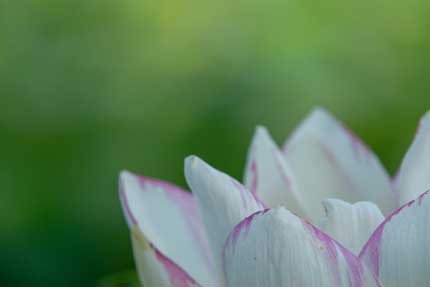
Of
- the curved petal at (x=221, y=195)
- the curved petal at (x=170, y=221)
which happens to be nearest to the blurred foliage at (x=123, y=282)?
the curved petal at (x=170, y=221)

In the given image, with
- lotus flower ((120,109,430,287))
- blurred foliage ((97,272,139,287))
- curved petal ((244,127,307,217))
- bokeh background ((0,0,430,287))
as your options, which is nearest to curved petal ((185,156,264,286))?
lotus flower ((120,109,430,287))

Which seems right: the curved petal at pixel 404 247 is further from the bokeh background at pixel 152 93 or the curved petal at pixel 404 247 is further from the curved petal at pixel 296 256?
the bokeh background at pixel 152 93

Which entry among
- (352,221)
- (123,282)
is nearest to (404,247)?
(352,221)

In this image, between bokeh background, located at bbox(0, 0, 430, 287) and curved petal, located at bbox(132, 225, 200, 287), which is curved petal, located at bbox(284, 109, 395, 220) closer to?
curved petal, located at bbox(132, 225, 200, 287)

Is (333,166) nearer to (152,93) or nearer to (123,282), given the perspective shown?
(123,282)

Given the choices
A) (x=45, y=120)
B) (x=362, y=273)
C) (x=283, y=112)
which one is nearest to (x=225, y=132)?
(x=283, y=112)

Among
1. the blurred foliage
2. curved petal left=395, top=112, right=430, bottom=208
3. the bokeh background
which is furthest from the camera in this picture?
the bokeh background

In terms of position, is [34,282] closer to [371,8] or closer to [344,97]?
[344,97]
